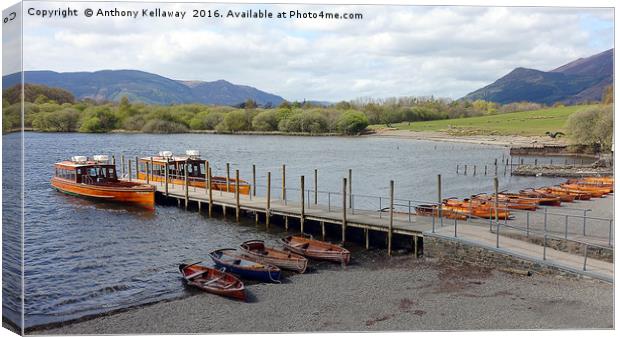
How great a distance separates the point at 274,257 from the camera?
19.7 metres

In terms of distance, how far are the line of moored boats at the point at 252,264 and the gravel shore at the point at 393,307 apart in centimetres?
36

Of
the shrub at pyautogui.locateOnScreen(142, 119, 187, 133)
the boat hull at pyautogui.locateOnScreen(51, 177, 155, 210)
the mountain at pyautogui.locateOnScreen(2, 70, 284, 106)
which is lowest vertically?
the boat hull at pyautogui.locateOnScreen(51, 177, 155, 210)

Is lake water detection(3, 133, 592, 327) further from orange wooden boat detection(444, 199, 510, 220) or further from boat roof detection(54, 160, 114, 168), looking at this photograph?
orange wooden boat detection(444, 199, 510, 220)

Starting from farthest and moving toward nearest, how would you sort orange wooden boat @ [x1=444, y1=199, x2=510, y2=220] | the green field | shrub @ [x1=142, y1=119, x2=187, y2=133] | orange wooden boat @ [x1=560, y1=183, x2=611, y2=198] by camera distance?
the green field, shrub @ [x1=142, y1=119, x2=187, y2=133], orange wooden boat @ [x1=560, y1=183, x2=611, y2=198], orange wooden boat @ [x1=444, y1=199, x2=510, y2=220]

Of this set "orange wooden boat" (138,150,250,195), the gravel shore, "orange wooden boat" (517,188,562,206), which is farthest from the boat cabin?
"orange wooden boat" (517,188,562,206)

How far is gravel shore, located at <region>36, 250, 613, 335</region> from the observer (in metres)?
13.5

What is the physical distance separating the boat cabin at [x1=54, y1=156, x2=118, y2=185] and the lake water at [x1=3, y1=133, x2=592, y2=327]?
641 millimetres

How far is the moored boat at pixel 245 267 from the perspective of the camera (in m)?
18.3

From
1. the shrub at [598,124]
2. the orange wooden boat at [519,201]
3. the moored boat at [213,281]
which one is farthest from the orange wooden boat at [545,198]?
the moored boat at [213,281]

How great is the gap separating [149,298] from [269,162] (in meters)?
31.6

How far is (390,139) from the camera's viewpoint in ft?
194

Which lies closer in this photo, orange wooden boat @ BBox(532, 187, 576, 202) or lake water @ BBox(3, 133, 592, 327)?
lake water @ BBox(3, 133, 592, 327)

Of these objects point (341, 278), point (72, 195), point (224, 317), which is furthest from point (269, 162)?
point (224, 317)

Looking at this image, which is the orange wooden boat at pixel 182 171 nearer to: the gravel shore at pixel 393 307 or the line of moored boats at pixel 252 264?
the line of moored boats at pixel 252 264
